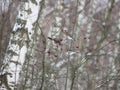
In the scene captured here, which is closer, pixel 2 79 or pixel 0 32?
pixel 2 79

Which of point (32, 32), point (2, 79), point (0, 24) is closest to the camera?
point (2, 79)

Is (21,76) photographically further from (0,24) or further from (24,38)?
(0,24)

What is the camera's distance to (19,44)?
21.1ft

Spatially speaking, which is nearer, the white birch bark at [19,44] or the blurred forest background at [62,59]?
the blurred forest background at [62,59]

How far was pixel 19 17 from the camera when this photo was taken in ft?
21.5

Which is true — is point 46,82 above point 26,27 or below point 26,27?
below

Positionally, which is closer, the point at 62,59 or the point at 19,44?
the point at 19,44

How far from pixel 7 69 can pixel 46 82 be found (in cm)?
54

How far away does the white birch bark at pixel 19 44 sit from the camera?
245 inches

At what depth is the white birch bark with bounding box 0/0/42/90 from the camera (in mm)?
6219

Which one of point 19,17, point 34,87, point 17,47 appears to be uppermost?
point 19,17

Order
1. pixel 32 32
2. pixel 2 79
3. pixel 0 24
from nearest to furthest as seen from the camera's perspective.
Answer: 1. pixel 2 79
2. pixel 32 32
3. pixel 0 24

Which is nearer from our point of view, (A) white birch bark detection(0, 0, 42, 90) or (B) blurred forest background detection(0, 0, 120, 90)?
(B) blurred forest background detection(0, 0, 120, 90)

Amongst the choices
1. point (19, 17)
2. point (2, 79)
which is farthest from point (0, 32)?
point (2, 79)
